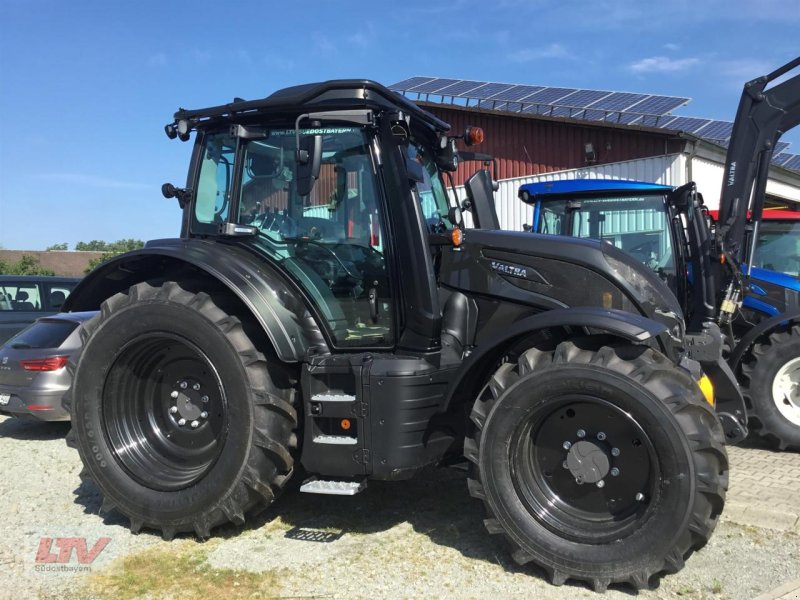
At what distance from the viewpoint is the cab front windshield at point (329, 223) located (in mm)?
4258

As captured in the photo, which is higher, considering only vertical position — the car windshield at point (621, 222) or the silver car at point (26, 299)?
the car windshield at point (621, 222)

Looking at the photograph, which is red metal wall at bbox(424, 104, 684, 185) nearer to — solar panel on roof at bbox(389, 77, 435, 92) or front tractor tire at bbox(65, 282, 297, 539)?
solar panel on roof at bbox(389, 77, 435, 92)

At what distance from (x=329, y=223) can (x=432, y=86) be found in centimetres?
1424

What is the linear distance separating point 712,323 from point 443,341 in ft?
10.7

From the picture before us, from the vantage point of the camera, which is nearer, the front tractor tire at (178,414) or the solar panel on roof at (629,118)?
the front tractor tire at (178,414)

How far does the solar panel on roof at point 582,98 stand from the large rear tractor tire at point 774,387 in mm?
9707

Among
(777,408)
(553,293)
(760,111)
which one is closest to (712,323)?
(777,408)

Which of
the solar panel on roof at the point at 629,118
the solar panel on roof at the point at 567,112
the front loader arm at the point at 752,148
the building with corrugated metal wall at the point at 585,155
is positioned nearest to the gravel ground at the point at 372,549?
the front loader arm at the point at 752,148

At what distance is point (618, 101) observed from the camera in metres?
15.6

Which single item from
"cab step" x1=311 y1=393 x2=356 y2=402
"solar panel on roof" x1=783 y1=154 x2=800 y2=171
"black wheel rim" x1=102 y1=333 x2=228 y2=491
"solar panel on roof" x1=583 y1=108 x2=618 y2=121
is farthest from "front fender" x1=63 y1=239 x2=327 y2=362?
"solar panel on roof" x1=783 y1=154 x2=800 y2=171

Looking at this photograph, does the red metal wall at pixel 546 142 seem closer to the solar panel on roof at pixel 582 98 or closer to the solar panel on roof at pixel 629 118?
the solar panel on roof at pixel 629 118

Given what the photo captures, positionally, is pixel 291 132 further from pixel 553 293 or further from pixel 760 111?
pixel 760 111

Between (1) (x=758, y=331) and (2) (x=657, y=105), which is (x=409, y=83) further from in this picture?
(1) (x=758, y=331)

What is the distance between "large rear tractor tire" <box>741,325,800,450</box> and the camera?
6.44m
